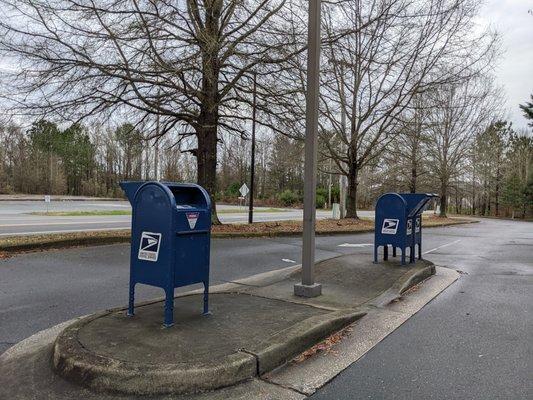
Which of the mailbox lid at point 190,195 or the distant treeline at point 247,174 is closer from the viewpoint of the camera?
the mailbox lid at point 190,195

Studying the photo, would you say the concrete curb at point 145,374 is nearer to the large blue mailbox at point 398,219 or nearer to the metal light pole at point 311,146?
the metal light pole at point 311,146

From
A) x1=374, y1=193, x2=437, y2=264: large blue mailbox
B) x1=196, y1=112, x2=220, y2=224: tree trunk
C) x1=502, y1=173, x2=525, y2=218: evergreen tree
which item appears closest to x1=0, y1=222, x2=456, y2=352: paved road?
x1=374, y1=193, x2=437, y2=264: large blue mailbox

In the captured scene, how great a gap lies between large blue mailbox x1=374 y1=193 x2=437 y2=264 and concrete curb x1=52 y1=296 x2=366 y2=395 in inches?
185

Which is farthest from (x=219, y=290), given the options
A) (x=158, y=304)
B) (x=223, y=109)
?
(x=223, y=109)

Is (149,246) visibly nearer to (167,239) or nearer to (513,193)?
(167,239)

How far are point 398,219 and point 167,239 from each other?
5.12 m

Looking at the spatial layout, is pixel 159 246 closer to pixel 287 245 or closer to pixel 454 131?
pixel 287 245

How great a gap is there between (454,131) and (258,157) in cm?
3792

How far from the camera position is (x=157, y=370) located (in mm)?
3455

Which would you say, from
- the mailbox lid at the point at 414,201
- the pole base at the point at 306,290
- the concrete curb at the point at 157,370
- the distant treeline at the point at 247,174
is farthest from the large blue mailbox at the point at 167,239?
the distant treeline at the point at 247,174

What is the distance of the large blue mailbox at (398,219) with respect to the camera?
27.3 ft

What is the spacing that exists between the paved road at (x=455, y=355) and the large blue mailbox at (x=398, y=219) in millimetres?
1275

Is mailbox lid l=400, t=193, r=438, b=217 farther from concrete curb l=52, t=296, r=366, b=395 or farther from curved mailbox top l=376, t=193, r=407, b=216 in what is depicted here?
concrete curb l=52, t=296, r=366, b=395

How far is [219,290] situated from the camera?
6.69 m
